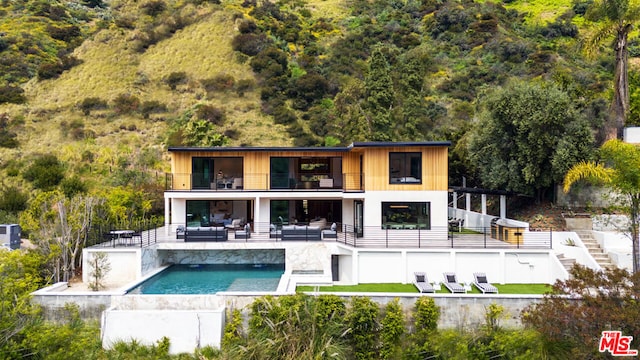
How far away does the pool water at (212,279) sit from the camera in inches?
648

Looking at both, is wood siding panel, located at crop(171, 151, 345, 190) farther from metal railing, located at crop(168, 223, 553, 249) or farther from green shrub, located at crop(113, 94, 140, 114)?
green shrub, located at crop(113, 94, 140, 114)

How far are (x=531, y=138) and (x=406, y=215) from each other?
7.90m

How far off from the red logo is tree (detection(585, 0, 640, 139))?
1556 cm

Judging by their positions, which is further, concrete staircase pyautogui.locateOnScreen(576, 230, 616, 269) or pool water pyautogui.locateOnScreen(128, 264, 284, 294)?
concrete staircase pyautogui.locateOnScreen(576, 230, 616, 269)

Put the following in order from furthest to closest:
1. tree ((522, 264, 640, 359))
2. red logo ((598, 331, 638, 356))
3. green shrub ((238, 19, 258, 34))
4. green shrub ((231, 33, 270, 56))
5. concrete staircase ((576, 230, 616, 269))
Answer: green shrub ((238, 19, 258, 34)) → green shrub ((231, 33, 270, 56)) → concrete staircase ((576, 230, 616, 269)) → tree ((522, 264, 640, 359)) → red logo ((598, 331, 638, 356))

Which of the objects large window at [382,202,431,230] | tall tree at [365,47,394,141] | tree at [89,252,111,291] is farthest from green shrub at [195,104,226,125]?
large window at [382,202,431,230]

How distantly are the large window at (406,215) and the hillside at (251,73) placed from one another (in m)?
11.9

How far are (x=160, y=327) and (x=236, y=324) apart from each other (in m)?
2.32

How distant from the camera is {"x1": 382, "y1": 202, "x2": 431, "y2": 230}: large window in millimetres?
20125

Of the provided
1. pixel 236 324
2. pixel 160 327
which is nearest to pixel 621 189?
pixel 236 324

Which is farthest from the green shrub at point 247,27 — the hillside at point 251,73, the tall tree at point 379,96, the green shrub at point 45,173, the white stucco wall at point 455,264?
the white stucco wall at point 455,264

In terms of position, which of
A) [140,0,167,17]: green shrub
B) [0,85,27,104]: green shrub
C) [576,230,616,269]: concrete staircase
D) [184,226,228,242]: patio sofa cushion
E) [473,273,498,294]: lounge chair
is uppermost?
[140,0,167,17]: green shrub

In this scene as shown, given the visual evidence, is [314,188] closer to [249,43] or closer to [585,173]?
[585,173]

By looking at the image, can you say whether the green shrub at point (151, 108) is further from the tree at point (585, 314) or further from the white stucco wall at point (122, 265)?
the tree at point (585, 314)
